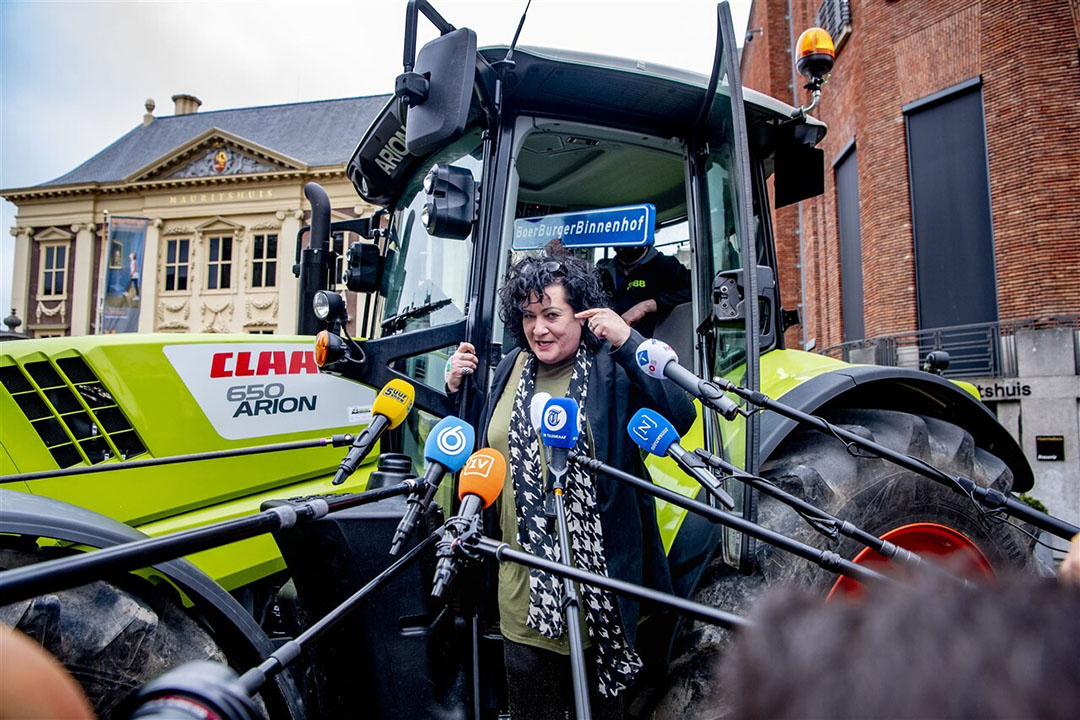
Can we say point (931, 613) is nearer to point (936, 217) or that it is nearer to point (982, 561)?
point (982, 561)

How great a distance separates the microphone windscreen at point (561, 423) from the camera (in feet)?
5.49

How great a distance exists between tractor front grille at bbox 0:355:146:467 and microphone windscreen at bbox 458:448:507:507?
162 centimetres

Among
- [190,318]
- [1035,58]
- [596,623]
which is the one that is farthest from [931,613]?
[190,318]

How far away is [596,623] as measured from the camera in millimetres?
2129

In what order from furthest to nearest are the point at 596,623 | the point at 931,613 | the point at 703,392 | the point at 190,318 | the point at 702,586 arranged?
the point at 190,318, the point at 702,586, the point at 596,623, the point at 703,392, the point at 931,613

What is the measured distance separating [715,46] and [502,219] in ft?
3.10

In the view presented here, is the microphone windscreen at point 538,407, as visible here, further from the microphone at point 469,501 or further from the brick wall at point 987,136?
the brick wall at point 987,136

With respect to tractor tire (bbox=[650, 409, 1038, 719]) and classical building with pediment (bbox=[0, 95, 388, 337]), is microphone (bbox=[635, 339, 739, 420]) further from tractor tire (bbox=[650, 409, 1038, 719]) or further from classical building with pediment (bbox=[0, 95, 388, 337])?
classical building with pediment (bbox=[0, 95, 388, 337])

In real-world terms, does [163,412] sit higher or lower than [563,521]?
higher

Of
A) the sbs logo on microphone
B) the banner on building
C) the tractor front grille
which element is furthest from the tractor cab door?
the banner on building

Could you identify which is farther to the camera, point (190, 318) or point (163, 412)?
point (190, 318)

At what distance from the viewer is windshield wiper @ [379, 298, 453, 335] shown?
9.23ft

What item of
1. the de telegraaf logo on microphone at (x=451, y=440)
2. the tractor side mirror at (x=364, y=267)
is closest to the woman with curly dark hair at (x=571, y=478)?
the de telegraaf logo on microphone at (x=451, y=440)

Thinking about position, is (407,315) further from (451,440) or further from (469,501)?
(469,501)
